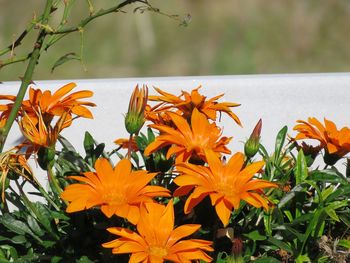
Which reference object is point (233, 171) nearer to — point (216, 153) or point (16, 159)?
point (216, 153)

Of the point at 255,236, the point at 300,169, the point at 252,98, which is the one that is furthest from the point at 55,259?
the point at 252,98

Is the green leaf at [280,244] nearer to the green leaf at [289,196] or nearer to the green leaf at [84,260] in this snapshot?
the green leaf at [289,196]

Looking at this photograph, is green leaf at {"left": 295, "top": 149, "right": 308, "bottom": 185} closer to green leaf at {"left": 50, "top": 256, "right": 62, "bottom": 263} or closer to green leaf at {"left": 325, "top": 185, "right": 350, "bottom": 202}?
green leaf at {"left": 325, "top": 185, "right": 350, "bottom": 202}

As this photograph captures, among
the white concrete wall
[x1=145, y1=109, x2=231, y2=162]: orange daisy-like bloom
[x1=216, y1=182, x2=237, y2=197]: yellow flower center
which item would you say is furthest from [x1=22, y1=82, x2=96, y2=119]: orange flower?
the white concrete wall

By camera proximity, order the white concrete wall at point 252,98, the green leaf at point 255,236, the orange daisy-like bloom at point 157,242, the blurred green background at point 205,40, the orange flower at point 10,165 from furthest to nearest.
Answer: the blurred green background at point 205,40 → the white concrete wall at point 252,98 → the green leaf at point 255,236 → the orange flower at point 10,165 → the orange daisy-like bloom at point 157,242

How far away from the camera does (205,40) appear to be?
3113 millimetres

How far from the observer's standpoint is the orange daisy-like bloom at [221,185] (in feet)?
2.78

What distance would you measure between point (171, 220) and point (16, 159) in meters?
0.22

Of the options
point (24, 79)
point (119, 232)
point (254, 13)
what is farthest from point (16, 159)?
point (254, 13)

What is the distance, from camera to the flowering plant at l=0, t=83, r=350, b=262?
863 mm

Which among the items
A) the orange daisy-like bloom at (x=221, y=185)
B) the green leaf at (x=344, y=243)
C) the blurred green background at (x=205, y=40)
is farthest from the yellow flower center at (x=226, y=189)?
the blurred green background at (x=205, y=40)

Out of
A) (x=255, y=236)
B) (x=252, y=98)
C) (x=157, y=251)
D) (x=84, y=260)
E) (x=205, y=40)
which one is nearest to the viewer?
(x=157, y=251)

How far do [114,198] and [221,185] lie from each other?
12cm

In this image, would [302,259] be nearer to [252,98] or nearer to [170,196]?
[170,196]
